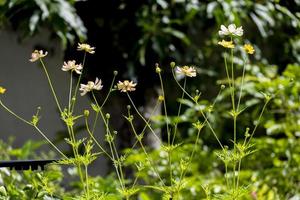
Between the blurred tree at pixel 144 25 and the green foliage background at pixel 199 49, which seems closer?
the green foliage background at pixel 199 49

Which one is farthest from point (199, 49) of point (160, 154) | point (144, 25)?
point (160, 154)

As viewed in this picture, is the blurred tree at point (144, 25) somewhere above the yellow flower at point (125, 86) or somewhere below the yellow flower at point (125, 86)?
below

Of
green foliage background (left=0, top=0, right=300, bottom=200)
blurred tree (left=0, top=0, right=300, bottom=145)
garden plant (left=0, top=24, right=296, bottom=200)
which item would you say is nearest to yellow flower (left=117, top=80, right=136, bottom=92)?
garden plant (left=0, top=24, right=296, bottom=200)

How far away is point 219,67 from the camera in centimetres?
503

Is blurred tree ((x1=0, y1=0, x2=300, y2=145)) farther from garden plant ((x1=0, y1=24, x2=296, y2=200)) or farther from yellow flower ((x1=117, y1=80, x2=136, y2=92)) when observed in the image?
yellow flower ((x1=117, y1=80, x2=136, y2=92))

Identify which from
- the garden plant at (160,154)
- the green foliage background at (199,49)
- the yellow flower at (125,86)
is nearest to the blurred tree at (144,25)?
the green foliage background at (199,49)

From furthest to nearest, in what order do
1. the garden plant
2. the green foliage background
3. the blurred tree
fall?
the blurred tree
the green foliage background
the garden plant

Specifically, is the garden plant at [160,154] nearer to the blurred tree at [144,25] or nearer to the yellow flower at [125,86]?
the yellow flower at [125,86]

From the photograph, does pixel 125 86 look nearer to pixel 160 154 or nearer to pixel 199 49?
pixel 160 154

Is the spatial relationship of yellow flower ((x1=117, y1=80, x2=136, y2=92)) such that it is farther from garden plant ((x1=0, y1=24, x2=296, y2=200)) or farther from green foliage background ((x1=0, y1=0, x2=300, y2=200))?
green foliage background ((x1=0, y1=0, x2=300, y2=200))

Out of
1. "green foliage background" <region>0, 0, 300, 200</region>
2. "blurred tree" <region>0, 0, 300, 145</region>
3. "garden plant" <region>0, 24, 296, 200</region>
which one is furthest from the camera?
"blurred tree" <region>0, 0, 300, 145</region>

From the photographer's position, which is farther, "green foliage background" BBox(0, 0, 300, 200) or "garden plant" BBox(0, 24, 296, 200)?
"green foliage background" BBox(0, 0, 300, 200)

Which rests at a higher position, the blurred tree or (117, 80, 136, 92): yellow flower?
(117, 80, 136, 92): yellow flower

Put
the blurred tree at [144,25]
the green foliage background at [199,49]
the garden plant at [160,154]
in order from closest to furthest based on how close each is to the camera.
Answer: the garden plant at [160,154] → the green foliage background at [199,49] → the blurred tree at [144,25]
